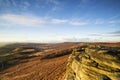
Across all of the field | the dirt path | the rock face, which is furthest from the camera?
the field

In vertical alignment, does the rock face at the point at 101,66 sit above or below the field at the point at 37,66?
above

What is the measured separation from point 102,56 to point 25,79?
78.8ft

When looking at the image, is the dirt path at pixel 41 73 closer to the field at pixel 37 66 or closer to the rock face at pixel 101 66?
the field at pixel 37 66

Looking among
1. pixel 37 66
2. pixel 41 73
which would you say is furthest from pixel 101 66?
pixel 37 66

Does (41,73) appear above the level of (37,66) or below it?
below

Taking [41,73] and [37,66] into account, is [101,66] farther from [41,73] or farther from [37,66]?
[37,66]

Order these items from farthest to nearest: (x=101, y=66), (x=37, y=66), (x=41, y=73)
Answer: (x=37, y=66) < (x=41, y=73) < (x=101, y=66)

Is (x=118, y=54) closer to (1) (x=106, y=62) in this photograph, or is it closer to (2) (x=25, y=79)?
(1) (x=106, y=62)

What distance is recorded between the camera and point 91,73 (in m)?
17.6

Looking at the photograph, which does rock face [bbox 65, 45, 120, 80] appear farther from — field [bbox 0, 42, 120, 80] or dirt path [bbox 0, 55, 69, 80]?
dirt path [bbox 0, 55, 69, 80]

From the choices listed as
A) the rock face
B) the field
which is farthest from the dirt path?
the rock face

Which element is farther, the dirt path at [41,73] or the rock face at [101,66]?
the dirt path at [41,73]

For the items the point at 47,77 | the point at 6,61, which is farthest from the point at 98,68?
the point at 6,61

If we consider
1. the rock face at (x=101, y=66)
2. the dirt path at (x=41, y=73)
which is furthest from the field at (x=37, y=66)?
the rock face at (x=101, y=66)
